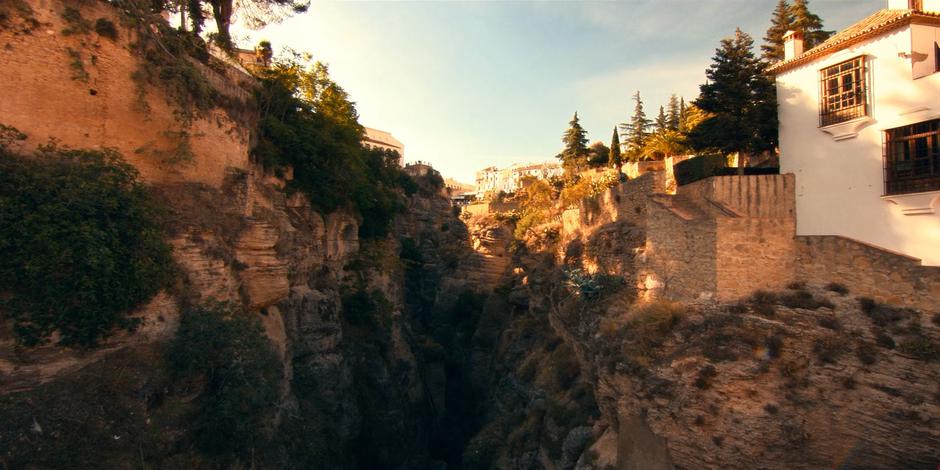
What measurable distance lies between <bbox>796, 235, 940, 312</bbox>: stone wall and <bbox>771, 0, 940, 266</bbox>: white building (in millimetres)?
283

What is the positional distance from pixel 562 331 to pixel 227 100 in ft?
44.5

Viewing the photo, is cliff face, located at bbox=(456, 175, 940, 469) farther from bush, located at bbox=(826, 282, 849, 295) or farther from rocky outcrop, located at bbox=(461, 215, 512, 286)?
rocky outcrop, located at bbox=(461, 215, 512, 286)

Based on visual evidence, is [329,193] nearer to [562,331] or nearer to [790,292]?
[562,331]

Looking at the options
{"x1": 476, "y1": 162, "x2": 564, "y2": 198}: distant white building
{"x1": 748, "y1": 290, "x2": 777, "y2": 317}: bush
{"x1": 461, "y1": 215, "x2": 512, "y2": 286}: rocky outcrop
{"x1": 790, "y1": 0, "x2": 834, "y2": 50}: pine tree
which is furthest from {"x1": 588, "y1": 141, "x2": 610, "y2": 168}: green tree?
{"x1": 476, "y1": 162, "x2": 564, "y2": 198}: distant white building

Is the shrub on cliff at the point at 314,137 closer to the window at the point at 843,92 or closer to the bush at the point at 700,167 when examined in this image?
the bush at the point at 700,167

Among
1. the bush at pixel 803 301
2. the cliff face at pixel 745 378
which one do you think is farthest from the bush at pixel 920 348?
the bush at pixel 803 301

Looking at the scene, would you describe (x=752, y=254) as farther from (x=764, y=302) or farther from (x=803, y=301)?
(x=803, y=301)

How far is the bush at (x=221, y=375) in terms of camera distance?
9.57 metres

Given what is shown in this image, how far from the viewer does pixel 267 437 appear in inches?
491

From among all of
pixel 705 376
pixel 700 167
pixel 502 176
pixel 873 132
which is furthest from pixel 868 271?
pixel 502 176

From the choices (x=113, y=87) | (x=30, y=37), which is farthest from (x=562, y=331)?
(x=30, y=37)

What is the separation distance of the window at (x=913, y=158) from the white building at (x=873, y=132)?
0.05 feet

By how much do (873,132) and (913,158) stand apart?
0.94 m

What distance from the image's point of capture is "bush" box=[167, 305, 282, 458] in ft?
31.4
